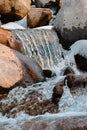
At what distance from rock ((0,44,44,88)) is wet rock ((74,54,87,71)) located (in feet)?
5.54

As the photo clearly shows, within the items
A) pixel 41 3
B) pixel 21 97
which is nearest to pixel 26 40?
pixel 21 97

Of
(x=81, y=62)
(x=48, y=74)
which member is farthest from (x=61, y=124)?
(x=81, y=62)

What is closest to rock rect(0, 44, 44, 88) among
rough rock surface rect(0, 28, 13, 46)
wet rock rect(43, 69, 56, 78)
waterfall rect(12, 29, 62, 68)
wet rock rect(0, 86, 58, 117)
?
wet rock rect(43, 69, 56, 78)

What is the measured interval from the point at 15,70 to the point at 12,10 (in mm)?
6538

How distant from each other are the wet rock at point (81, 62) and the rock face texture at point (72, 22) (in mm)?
785

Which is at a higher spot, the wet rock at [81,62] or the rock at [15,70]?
the rock at [15,70]

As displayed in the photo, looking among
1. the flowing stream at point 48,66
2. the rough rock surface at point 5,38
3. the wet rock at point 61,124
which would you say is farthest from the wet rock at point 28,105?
the rough rock surface at point 5,38

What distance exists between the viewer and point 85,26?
10.6 metres

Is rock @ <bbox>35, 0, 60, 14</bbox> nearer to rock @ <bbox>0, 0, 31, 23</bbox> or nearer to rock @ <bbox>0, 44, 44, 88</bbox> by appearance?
rock @ <bbox>0, 0, 31, 23</bbox>

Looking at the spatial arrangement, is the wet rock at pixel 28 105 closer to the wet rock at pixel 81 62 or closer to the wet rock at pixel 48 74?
the wet rock at pixel 48 74

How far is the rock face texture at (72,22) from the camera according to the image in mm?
10664

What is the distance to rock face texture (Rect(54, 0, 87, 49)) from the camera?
1066cm

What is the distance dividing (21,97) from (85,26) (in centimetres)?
451

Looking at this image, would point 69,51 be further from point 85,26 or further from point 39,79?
point 39,79
